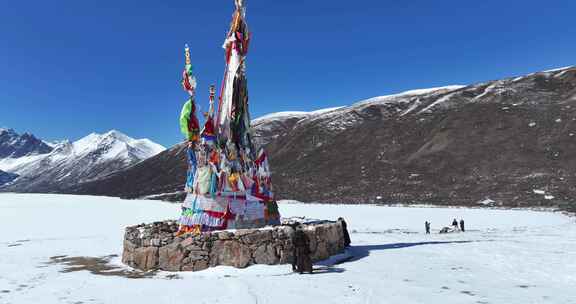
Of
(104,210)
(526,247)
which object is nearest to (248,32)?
(526,247)

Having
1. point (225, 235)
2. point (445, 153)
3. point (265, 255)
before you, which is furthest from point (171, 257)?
point (445, 153)

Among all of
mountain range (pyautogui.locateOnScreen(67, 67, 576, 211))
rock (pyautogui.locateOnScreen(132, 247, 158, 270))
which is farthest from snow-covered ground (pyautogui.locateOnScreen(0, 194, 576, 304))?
mountain range (pyautogui.locateOnScreen(67, 67, 576, 211))

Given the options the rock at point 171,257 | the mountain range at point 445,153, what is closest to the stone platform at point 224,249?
the rock at point 171,257

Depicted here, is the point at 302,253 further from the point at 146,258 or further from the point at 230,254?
the point at 146,258

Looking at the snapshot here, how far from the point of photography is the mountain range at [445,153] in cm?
5850

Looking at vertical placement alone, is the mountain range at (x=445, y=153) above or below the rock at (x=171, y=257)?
above

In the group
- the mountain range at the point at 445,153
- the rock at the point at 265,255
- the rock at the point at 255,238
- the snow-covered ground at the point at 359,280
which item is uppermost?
the mountain range at the point at 445,153

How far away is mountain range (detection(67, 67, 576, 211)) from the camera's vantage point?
5850cm

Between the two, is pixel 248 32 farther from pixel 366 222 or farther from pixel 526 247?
pixel 366 222

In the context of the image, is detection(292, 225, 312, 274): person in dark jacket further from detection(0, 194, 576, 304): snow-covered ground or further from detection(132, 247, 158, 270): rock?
detection(132, 247, 158, 270): rock

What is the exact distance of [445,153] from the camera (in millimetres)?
76375

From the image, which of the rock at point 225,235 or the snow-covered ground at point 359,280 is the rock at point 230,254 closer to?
the rock at point 225,235

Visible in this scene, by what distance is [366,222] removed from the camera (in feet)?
114

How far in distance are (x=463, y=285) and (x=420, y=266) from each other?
252 centimetres
